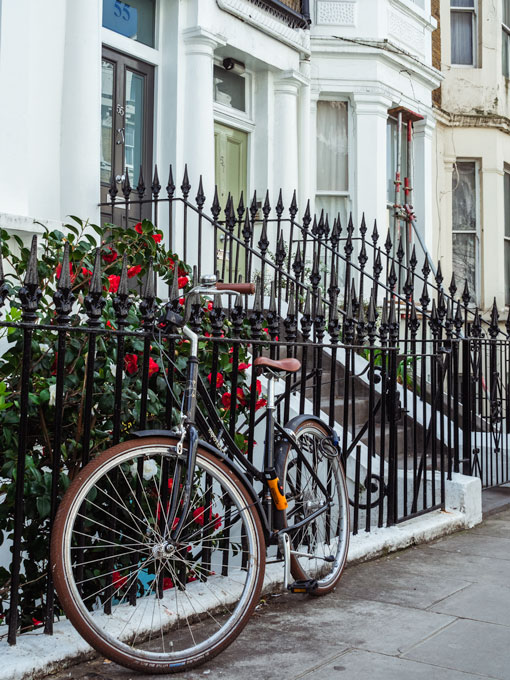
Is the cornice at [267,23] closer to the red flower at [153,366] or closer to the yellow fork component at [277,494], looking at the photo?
the red flower at [153,366]

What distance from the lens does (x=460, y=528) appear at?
221 inches

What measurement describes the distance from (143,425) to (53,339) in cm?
63

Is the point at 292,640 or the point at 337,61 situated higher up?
the point at 337,61

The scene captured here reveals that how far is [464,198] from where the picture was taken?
13.8 meters

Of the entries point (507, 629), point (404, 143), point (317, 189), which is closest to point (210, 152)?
point (317, 189)

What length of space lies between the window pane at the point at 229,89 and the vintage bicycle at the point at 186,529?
22.8 feet

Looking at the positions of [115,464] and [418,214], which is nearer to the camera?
[115,464]

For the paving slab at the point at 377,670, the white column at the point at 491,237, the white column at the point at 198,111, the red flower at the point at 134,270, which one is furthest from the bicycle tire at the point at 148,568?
the white column at the point at 491,237

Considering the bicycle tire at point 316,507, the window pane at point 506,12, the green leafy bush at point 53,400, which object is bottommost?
the bicycle tire at point 316,507

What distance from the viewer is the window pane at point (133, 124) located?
8617 mm

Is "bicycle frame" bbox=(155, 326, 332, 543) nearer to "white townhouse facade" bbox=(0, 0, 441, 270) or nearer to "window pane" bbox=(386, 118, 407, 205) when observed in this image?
"white townhouse facade" bbox=(0, 0, 441, 270)

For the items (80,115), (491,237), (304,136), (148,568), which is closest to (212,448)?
(148,568)

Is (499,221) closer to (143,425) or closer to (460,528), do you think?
(460,528)

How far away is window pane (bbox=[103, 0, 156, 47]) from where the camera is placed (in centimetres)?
837
